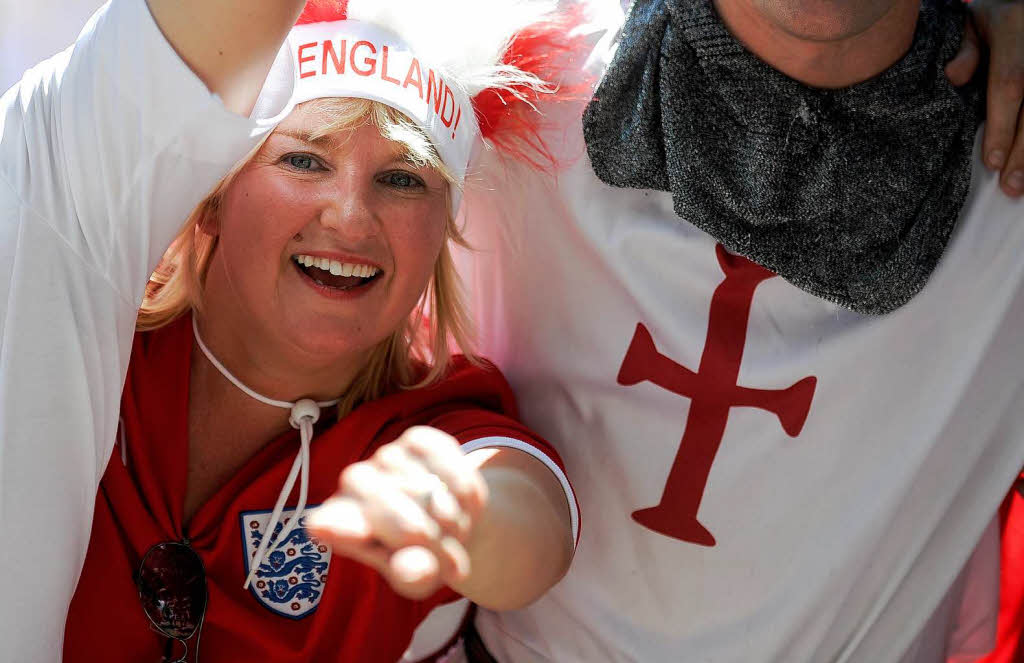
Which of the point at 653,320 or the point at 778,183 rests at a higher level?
the point at 778,183

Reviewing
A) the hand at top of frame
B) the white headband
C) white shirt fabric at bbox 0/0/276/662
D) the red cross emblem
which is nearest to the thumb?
the hand at top of frame

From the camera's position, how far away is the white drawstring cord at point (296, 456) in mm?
1348

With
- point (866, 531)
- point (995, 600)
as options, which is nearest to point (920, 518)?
point (866, 531)

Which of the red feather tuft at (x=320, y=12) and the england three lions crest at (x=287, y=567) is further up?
the red feather tuft at (x=320, y=12)

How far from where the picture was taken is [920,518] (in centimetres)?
136

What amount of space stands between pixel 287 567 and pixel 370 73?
627 millimetres

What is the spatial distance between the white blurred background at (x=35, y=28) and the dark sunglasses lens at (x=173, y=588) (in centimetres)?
79

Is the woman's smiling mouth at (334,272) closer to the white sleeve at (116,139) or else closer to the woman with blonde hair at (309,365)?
the woman with blonde hair at (309,365)

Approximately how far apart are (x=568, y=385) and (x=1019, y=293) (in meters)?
0.59

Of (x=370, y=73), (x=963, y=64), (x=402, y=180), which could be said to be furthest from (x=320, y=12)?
(x=963, y=64)

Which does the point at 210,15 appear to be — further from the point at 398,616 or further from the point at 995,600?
the point at 995,600

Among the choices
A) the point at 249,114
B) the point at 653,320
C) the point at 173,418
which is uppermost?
the point at 249,114

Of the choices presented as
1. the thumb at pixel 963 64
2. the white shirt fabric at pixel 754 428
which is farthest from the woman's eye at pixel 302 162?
the thumb at pixel 963 64

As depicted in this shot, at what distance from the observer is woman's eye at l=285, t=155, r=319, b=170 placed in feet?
4.24
